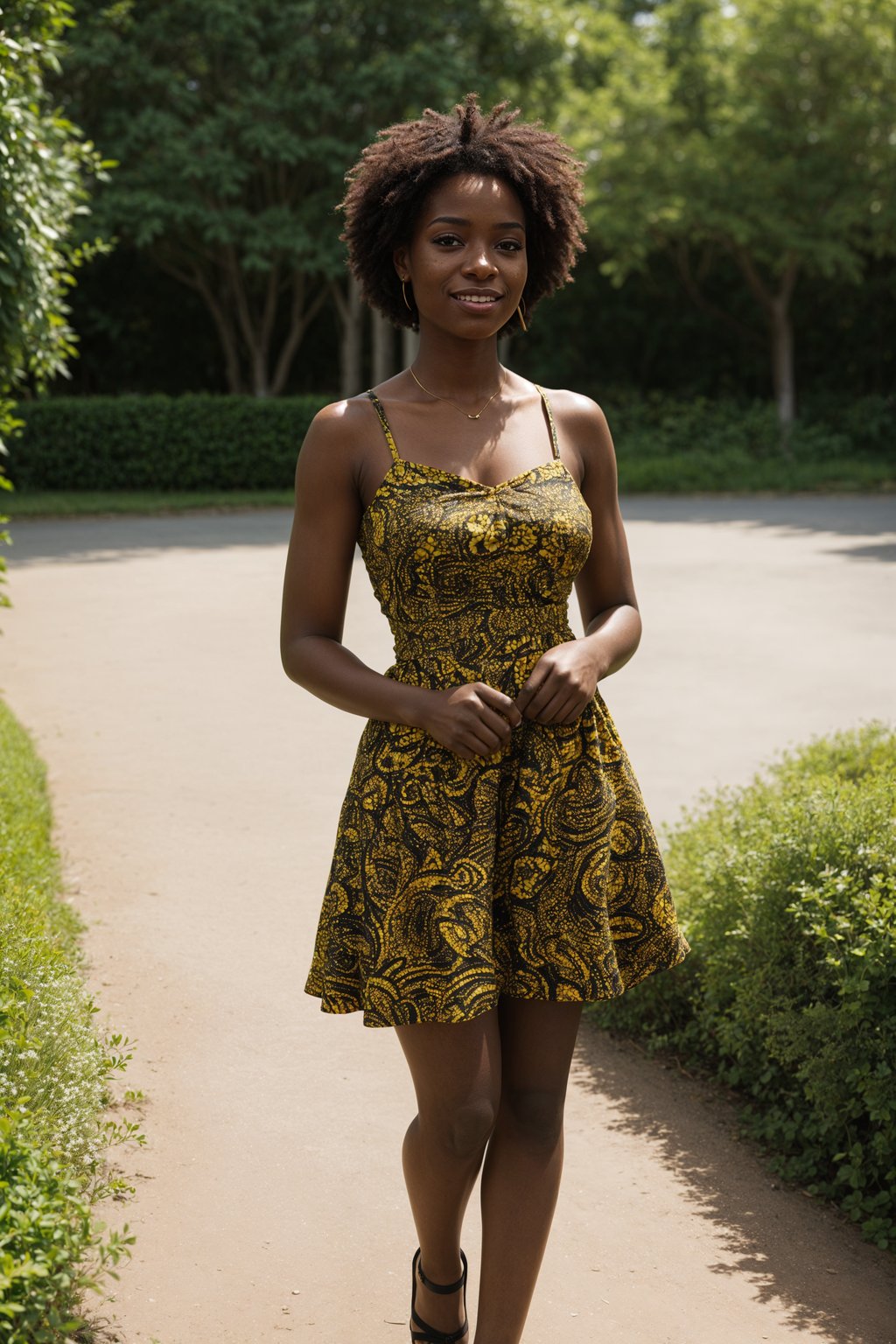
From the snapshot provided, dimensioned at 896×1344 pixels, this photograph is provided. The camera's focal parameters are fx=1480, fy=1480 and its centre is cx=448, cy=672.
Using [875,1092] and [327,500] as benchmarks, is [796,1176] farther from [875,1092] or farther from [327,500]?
[327,500]

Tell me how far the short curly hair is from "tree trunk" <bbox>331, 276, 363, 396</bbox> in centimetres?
2246

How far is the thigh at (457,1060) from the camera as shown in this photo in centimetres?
237

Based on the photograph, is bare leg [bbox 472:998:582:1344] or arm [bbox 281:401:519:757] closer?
arm [bbox 281:401:519:757]

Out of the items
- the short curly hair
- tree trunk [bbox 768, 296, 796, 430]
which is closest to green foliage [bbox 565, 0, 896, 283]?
tree trunk [bbox 768, 296, 796, 430]

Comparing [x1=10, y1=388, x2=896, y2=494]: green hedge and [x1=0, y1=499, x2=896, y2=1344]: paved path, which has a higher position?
[x1=10, y1=388, x2=896, y2=494]: green hedge

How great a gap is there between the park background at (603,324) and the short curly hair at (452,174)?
176 centimetres

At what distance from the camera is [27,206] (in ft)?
20.1

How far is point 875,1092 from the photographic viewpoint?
3.39m

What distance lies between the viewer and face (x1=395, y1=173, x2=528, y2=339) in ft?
8.19

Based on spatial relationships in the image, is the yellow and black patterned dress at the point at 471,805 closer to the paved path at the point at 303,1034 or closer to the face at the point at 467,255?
the face at the point at 467,255

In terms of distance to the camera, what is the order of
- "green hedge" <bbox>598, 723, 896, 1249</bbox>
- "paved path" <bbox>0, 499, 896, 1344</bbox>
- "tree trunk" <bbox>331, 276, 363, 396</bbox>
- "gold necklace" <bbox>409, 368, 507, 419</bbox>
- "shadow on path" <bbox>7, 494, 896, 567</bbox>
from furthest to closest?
"tree trunk" <bbox>331, 276, 363, 396</bbox>, "shadow on path" <bbox>7, 494, 896, 567</bbox>, "green hedge" <bbox>598, 723, 896, 1249</bbox>, "paved path" <bbox>0, 499, 896, 1344</bbox>, "gold necklace" <bbox>409, 368, 507, 419</bbox>

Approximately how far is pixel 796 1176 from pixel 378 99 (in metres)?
20.3

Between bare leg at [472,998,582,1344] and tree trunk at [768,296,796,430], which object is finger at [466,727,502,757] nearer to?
bare leg at [472,998,582,1344]

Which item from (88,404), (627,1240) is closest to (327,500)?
(627,1240)
